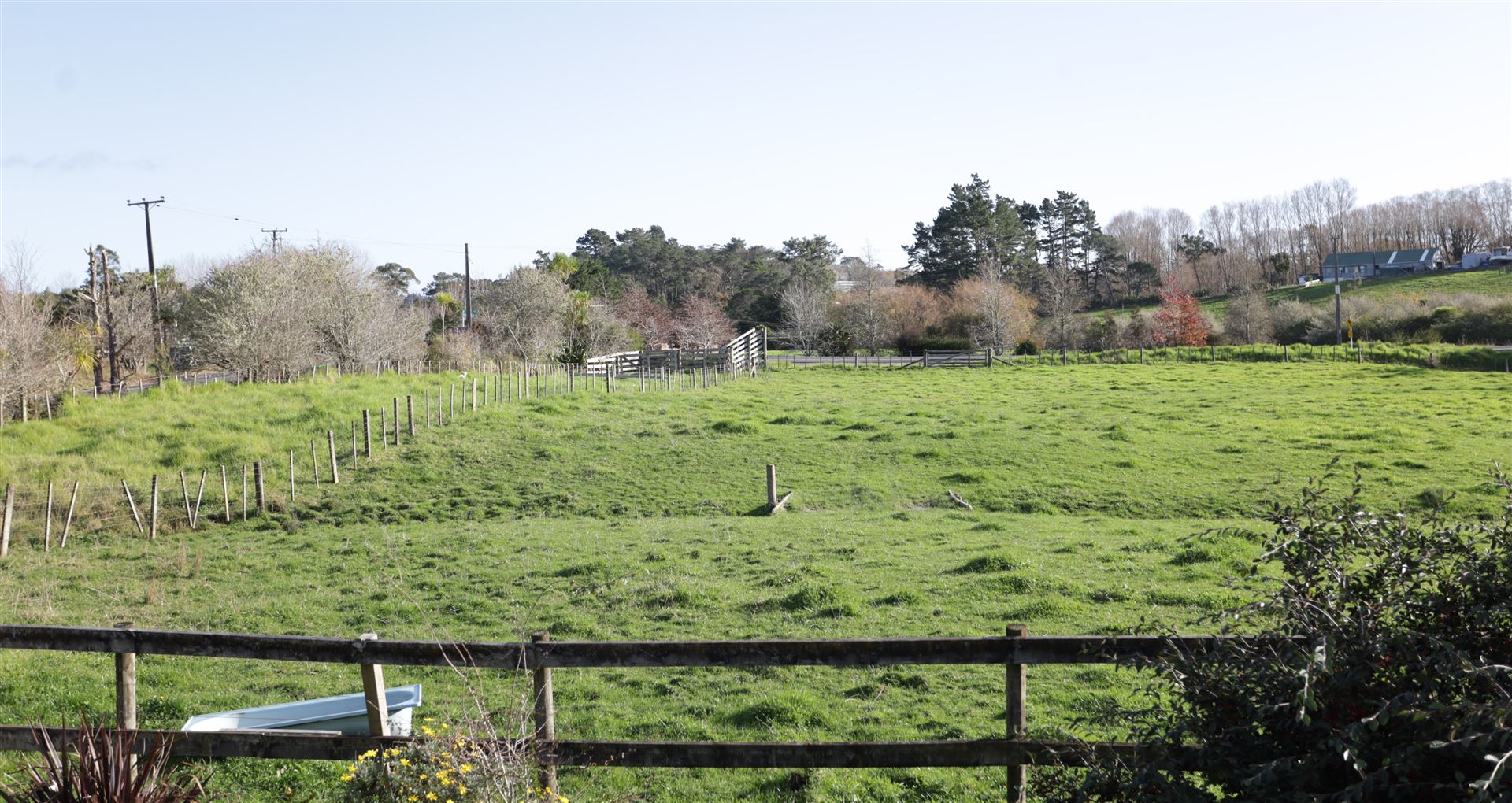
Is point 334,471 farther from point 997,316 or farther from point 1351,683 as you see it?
point 997,316

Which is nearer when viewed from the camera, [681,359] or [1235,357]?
[1235,357]

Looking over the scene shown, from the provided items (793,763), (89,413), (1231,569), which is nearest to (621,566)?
(1231,569)

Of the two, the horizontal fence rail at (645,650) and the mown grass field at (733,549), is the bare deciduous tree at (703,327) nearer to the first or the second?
the mown grass field at (733,549)

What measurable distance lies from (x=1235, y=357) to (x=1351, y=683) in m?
53.3

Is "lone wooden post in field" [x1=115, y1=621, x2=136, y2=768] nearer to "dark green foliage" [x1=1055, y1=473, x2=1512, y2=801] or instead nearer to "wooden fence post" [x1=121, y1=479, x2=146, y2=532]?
"dark green foliage" [x1=1055, y1=473, x2=1512, y2=801]

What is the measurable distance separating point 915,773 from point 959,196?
8747cm

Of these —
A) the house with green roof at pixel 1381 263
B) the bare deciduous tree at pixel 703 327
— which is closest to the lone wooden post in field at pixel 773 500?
the bare deciduous tree at pixel 703 327

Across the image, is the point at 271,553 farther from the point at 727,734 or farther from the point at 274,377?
the point at 274,377

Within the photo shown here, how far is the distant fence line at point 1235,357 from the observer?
4359 cm

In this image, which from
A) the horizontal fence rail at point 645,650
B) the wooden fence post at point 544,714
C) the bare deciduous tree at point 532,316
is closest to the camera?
the horizontal fence rail at point 645,650

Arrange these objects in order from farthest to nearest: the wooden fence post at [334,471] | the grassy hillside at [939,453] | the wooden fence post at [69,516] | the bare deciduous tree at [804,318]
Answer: the bare deciduous tree at [804,318] < the wooden fence post at [334,471] < the grassy hillside at [939,453] < the wooden fence post at [69,516]

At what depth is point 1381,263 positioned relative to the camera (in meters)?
114

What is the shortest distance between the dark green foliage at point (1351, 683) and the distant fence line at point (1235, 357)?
44.9m

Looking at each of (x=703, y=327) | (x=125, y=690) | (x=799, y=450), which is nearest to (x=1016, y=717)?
(x=125, y=690)
